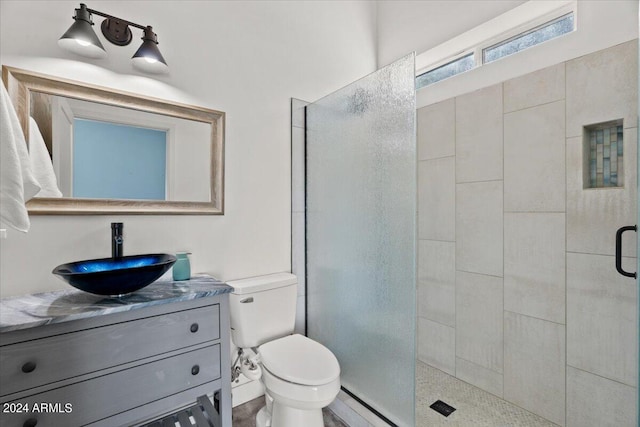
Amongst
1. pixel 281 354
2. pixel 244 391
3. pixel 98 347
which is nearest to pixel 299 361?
pixel 281 354

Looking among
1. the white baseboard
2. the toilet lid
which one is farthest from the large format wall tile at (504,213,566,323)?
the white baseboard

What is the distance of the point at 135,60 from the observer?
154cm

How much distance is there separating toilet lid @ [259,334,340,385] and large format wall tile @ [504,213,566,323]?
1.22m

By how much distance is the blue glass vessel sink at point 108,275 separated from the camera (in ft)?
3.63

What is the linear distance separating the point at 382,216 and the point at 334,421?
4.10ft

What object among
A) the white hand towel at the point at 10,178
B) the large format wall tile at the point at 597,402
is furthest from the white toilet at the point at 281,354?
the large format wall tile at the point at 597,402

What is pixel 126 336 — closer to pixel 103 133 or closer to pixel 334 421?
pixel 103 133

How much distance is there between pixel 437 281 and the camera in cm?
237

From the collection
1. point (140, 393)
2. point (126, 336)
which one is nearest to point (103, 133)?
point (126, 336)

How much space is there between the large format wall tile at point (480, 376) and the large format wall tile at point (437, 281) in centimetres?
28

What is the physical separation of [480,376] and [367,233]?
4.47 feet

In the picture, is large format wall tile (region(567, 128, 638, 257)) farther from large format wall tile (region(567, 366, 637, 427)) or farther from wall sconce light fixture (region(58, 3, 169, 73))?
wall sconce light fixture (region(58, 3, 169, 73))

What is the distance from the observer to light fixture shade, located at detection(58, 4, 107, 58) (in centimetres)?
133

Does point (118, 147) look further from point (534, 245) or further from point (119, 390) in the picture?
point (534, 245)
